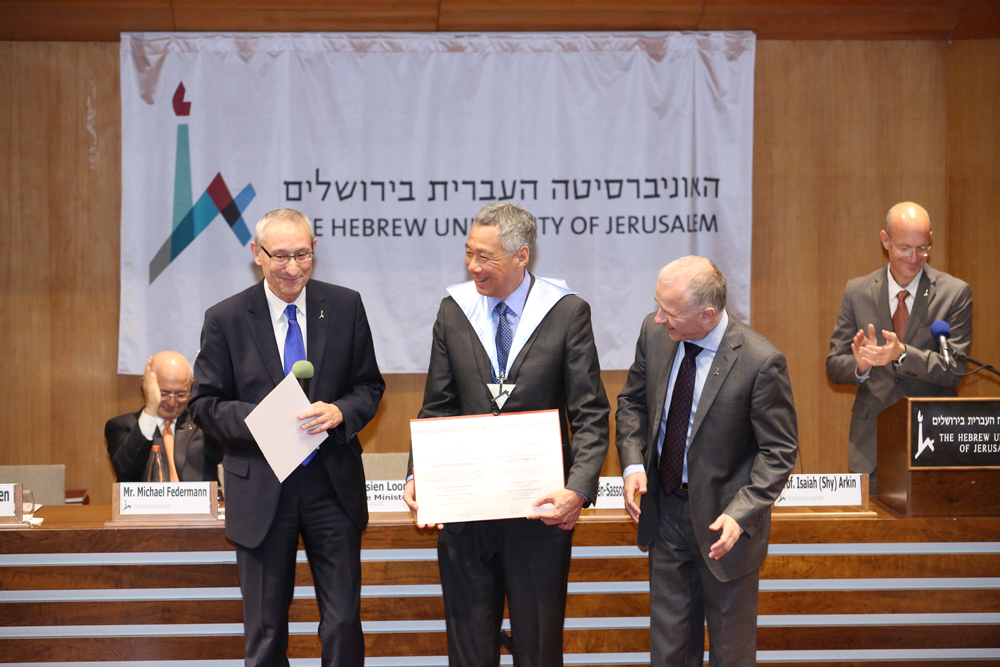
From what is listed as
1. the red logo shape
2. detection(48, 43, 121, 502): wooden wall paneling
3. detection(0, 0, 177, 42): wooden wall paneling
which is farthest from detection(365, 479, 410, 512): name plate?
detection(0, 0, 177, 42): wooden wall paneling

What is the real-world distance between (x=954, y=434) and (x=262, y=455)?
2.57 m

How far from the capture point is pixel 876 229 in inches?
212

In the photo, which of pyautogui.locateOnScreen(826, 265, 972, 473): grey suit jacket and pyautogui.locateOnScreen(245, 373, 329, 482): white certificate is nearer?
pyautogui.locateOnScreen(245, 373, 329, 482): white certificate

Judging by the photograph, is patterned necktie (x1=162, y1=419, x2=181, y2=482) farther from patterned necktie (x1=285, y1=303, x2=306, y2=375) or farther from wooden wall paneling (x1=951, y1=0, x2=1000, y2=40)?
wooden wall paneling (x1=951, y1=0, x2=1000, y2=40)

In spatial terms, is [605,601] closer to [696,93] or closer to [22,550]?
[22,550]

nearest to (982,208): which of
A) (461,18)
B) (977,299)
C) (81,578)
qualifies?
(977,299)

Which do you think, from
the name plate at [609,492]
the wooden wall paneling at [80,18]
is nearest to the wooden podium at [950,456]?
the name plate at [609,492]

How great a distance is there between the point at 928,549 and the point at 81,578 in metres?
3.24

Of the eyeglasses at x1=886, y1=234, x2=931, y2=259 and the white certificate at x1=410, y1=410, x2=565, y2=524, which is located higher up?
the eyeglasses at x1=886, y1=234, x2=931, y2=259

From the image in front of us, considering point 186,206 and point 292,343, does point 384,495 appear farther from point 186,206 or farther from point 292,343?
point 186,206

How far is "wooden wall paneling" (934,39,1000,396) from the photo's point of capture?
5160mm

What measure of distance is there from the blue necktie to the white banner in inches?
93.4

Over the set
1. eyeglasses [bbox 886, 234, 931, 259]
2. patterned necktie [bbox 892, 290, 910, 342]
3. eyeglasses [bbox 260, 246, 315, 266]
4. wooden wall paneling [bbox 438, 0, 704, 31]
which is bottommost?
patterned necktie [bbox 892, 290, 910, 342]

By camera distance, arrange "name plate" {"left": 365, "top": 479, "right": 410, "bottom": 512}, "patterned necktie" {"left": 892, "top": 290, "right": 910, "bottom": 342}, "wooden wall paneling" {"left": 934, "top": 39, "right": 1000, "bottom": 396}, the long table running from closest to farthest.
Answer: the long table, "name plate" {"left": 365, "top": 479, "right": 410, "bottom": 512}, "patterned necktie" {"left": 892, "top": 290, "right": 910, "bottom": 342}, "wooden wall paneling" {"left": 934, "top": 39, "right": 1000, "bottom": 396}
